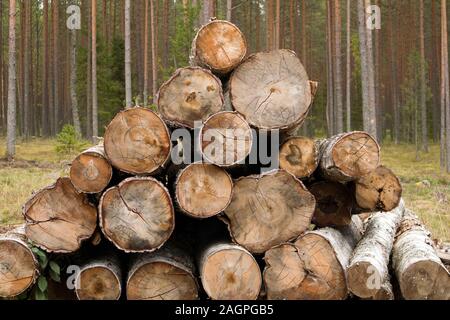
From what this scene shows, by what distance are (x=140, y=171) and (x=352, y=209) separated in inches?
89.7

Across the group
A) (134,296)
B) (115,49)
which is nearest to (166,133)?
(134,296)

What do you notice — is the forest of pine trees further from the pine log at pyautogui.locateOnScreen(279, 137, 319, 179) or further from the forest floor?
the pine log at pyautogui.locateOnScreen(279, 137, 319, 179)

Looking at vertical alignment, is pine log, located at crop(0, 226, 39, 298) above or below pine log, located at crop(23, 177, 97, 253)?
below

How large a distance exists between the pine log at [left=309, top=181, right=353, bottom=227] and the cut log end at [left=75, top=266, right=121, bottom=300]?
208 centimetres

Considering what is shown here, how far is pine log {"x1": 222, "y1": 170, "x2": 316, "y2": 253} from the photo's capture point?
16.3 feet

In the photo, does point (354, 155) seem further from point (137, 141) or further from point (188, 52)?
point (188, 52)

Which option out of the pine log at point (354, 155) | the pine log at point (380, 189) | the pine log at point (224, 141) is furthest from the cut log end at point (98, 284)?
the pine log at point (380, 189)

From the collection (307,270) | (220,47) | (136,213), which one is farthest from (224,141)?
(307,270)

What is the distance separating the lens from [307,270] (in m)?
4.87

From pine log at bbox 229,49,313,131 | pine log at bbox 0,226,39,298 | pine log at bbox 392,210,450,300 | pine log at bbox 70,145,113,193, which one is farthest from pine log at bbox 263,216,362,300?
pine log at bbox 0,226,39,298

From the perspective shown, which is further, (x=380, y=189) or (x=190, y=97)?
(x=380, y=189)

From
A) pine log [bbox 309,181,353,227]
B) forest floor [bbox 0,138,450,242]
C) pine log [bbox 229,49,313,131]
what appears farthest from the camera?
forest floor [bbox 0,138,450,242]

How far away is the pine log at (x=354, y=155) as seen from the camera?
16.2 ft

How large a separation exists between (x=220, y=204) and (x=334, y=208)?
57.5 inches
